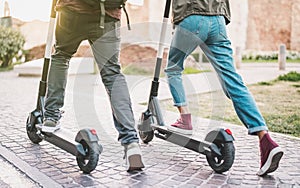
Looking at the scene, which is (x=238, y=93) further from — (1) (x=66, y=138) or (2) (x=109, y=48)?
(1) (x=66, y=138)

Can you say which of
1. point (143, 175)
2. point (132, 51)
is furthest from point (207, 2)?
point (132, 51)

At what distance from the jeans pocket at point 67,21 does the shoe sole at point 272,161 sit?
1.47m

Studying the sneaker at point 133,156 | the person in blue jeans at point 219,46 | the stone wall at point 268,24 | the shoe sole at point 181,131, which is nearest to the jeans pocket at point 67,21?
the person in blue jeans at point 219,46

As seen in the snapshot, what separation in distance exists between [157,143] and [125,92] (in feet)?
3.34

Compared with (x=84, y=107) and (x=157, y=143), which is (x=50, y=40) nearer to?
(x=157, y=143)

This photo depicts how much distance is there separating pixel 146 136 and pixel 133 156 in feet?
2.90

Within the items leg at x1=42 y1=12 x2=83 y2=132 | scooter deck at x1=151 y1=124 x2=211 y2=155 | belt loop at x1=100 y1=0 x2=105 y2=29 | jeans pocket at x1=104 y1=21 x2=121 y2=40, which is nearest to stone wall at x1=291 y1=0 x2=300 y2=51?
scooter deck at x1=151 y1=124 x2=211 y2=155

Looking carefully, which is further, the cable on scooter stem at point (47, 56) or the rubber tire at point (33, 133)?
the rubber tire at point (33, 133)

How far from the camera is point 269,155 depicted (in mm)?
2756

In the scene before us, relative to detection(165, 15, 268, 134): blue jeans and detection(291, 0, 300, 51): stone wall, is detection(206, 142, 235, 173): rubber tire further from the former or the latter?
detection(291, 0, 300, 51): stone wall

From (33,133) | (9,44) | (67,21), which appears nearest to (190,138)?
(67,21)

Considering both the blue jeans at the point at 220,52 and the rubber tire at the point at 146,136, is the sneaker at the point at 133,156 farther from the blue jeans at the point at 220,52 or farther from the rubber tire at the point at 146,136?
the rubber tire at the point at 146,136

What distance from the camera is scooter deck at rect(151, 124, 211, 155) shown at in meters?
3.02

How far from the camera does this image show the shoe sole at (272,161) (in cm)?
273
